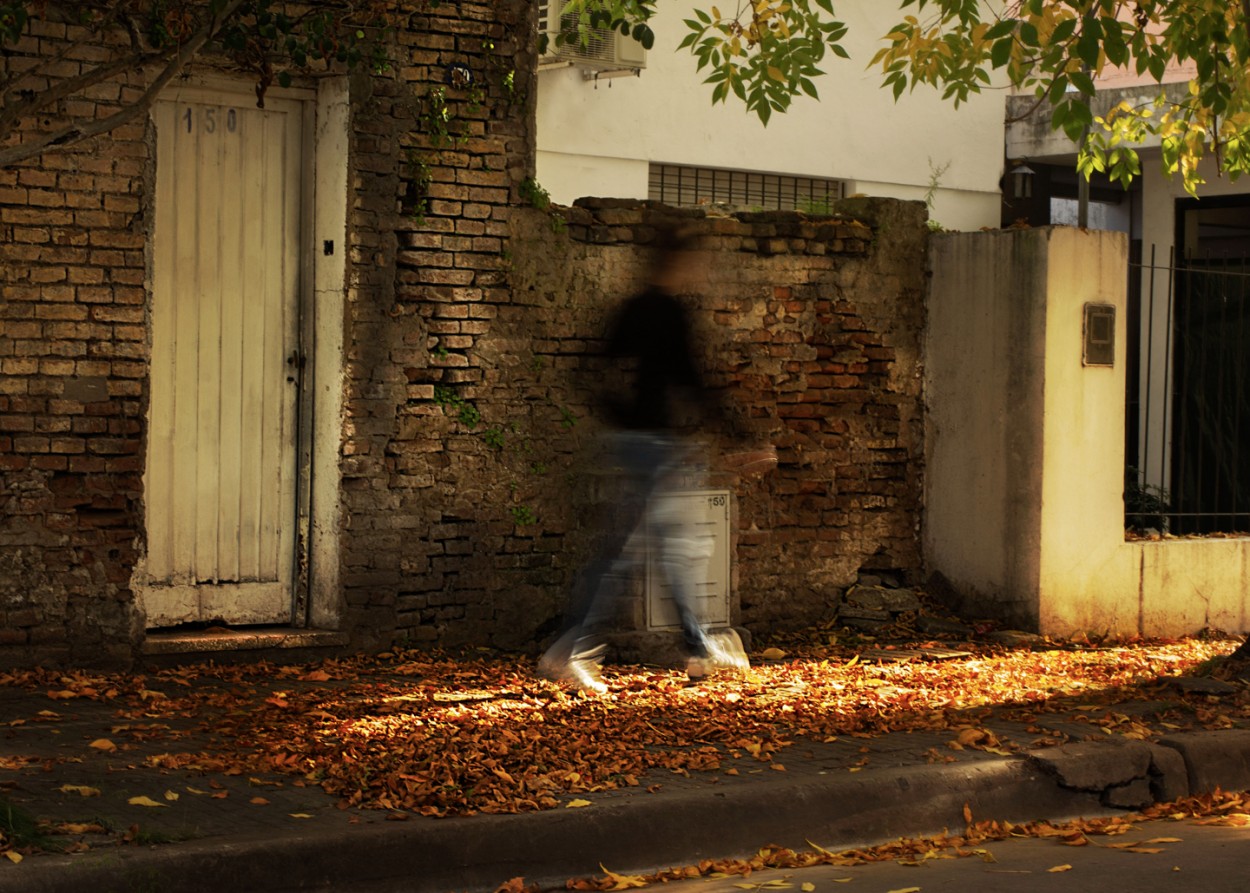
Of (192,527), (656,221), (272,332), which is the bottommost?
(192,527)

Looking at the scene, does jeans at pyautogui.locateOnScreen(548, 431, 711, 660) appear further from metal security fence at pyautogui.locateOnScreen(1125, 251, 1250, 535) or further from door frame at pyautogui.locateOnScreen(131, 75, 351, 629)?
metal security fence at pyautogui.locateOnScreen(1125, 251, 1250, 535)

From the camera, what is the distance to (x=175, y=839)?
5152mm

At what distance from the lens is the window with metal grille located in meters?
18.5

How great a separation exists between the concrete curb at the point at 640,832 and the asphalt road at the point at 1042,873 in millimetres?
260

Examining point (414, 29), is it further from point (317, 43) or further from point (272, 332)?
point (272, 332)

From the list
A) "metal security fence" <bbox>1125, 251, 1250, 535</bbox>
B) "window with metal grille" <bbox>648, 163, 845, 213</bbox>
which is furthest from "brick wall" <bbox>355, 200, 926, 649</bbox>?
"window with metal grille" <bbox>648, 163, 845, 213</bbox>

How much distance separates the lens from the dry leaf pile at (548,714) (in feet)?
20.1

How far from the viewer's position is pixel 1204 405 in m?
11.5

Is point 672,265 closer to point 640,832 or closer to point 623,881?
point 640,832

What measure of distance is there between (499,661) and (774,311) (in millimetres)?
2770

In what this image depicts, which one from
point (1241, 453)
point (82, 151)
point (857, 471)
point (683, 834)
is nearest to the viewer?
point (683, 834)

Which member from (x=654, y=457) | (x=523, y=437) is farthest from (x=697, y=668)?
(x=523, y=437)

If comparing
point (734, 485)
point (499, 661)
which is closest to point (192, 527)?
point (499, 661)

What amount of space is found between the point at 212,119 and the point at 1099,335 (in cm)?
541
